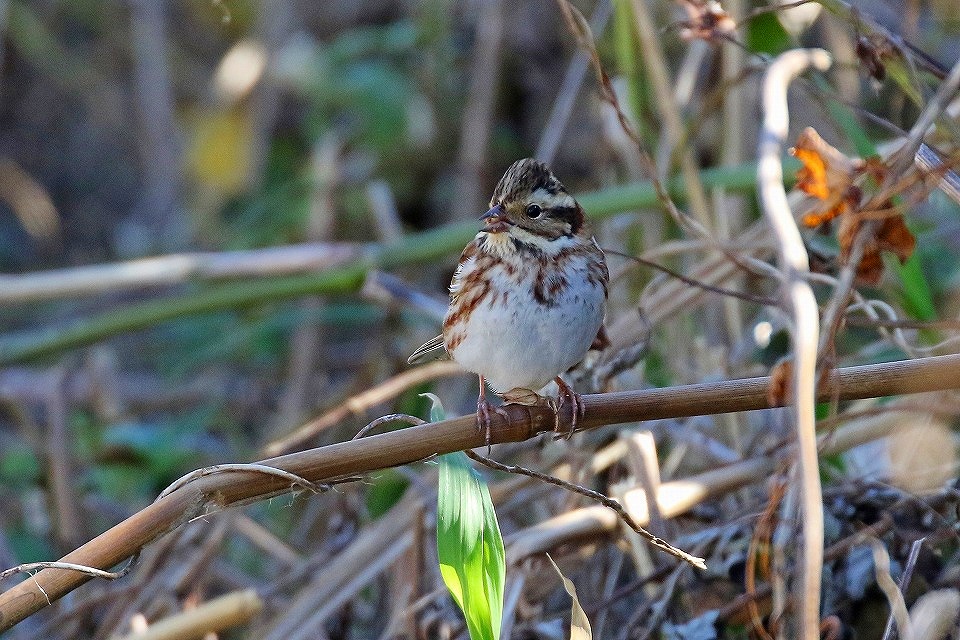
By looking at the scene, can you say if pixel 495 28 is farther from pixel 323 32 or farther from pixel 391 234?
pixel 323 32

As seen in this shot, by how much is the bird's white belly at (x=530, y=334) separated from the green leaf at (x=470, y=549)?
1.59 ft

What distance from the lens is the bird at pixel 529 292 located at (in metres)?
2.15

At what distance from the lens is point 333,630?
2.59 metres

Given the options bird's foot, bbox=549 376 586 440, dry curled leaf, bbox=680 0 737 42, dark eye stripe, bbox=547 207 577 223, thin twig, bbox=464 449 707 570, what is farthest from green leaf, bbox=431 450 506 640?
dry curled leaf, bbox=680 0 737 42

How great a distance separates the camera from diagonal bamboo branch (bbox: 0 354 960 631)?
1478 mm

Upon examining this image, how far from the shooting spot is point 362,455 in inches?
59.1

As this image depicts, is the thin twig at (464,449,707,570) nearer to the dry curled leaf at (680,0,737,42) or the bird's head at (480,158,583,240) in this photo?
the bird's head at (480,158,583,240)

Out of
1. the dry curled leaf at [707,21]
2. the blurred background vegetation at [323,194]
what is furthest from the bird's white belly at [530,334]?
A: the dry curled leaf at [707,21]

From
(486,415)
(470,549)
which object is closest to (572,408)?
(486,415)

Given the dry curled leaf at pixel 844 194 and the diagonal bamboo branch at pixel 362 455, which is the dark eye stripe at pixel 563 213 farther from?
the diagonal bamboo branch at pixel 362 455

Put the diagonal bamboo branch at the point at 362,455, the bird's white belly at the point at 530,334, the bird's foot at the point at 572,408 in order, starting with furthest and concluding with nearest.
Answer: the bird's white belly at the point at 530,334, the bird's foot at the point at 572,408, the diagonal bamboo branch at the point at 362,455

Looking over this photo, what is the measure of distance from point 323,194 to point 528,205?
264cm

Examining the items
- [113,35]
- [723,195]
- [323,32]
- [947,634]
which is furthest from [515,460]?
[113,35]

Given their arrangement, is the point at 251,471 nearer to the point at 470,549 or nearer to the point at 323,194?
the point at 470,549
